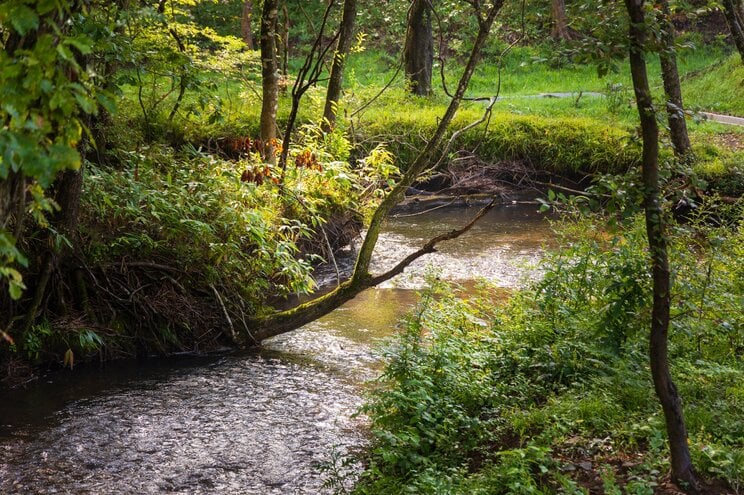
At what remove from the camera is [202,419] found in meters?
6.71

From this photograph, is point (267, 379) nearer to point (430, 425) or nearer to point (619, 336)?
point (430, 425)

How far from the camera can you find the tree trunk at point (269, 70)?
1030 cm

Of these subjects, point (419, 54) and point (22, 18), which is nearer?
point (22, 18)

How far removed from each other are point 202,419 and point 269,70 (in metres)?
5.83

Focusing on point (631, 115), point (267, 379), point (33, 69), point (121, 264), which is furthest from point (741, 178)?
point (33, 69)

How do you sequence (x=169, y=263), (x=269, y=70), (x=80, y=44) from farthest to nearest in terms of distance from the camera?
(x=269, y=70) < (x=169, y=263) < (x=80, y=44)

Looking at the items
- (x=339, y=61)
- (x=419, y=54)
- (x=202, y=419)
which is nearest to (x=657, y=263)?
(x=202, y=419)

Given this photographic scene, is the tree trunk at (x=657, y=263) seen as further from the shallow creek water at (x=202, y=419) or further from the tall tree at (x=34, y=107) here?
the tall tree at (x=34, y=107)

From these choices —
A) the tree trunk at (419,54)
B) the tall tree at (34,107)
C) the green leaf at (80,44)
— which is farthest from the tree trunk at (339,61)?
the green leaf at (80,44)

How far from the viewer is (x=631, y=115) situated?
18.3m

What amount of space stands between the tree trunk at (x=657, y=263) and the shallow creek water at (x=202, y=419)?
2.59 m

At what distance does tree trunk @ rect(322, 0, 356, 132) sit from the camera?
12.3 metres

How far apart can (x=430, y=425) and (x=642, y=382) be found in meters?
1.71

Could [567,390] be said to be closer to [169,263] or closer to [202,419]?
[202,419]
